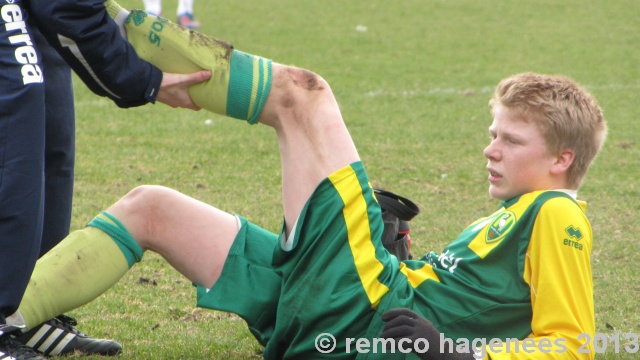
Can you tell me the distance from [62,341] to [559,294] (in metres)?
1.62

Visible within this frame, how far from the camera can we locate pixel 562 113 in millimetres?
3008

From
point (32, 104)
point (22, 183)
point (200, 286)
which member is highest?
point (32, 104)

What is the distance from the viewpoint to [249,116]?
3.05 metres

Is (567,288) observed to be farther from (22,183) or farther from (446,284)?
(22,183)

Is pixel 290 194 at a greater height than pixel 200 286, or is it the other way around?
pixel 290 194

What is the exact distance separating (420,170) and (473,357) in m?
3.85

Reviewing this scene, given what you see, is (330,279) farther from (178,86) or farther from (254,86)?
(178,86)

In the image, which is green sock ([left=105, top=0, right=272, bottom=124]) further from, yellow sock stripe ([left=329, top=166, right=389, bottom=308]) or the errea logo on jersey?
the errea logo on jersey

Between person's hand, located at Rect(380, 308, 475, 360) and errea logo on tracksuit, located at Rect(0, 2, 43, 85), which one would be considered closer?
person's hand, located at Rect(380, 308, 475, 360)

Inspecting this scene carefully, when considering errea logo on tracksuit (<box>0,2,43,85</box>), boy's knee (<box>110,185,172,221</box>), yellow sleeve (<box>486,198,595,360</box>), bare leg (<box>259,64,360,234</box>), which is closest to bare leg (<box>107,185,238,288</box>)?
boy's knee (<box>110,185,172,221</box>)

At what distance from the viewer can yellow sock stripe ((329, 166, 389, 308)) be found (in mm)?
2957

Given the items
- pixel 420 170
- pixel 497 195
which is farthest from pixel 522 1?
pixel 497 195

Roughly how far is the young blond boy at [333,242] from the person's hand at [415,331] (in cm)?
15

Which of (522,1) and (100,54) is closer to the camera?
(100,54)
